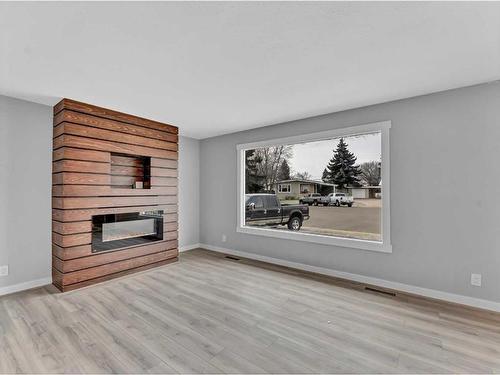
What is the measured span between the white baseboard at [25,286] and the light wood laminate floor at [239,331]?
0.14 m

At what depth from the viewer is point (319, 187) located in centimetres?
443

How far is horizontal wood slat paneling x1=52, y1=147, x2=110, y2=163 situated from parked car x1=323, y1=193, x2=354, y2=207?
11.7ft

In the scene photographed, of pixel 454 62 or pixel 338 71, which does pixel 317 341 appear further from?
pixel 454 62

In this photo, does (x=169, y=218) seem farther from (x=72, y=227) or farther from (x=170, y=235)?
(x=72, y=227)

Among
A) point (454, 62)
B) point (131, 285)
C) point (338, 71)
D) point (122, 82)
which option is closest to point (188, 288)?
point (131, 285)

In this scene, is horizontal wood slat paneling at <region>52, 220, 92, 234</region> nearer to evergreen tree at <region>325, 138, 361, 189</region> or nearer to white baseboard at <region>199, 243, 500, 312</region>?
white baseboard at <region>199, 243, 500, 312</region>

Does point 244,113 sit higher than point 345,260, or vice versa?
point 244,113

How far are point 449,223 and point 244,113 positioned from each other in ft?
10.2

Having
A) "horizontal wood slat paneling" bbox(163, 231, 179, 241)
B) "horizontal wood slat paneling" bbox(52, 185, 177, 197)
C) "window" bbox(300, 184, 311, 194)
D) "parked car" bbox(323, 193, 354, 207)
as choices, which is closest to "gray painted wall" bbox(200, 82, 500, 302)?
"parked car" bbox(323, 193, 354, 207)

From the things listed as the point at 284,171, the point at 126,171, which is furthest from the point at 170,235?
the point at 284,171

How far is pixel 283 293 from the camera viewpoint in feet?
10.8

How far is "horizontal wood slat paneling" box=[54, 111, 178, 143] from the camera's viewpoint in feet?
11.2

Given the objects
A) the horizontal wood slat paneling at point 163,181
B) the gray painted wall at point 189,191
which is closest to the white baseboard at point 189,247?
the gray painted wall at point 189,191

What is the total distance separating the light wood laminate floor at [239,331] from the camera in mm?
1972
